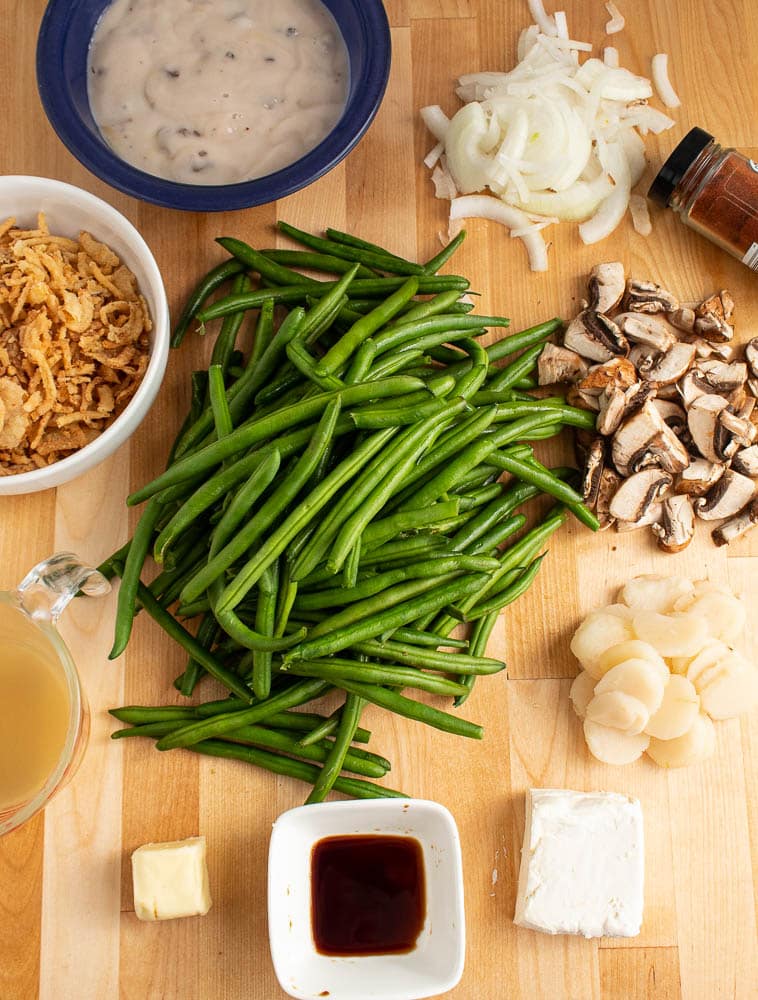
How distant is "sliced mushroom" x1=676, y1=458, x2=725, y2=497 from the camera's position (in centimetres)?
233

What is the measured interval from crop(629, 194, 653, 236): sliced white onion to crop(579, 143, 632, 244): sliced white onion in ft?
0.08

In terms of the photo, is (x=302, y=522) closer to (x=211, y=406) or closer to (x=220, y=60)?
(x=211, y=406)

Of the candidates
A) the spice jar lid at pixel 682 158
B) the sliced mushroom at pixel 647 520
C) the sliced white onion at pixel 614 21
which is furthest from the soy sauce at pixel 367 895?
the sliced white onion at pixel 614 21

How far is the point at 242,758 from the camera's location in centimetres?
222

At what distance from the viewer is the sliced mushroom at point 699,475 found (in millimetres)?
2330

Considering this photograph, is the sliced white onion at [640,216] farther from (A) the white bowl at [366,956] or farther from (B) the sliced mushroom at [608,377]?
(A) the white bowl at [366,956]

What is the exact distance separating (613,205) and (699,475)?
719mm

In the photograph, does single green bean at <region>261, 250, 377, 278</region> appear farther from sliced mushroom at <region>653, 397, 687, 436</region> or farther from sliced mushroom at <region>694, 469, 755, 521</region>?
sliced mushroom at <region>694, 469, 755, 521</region>

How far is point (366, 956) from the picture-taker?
2.10 m

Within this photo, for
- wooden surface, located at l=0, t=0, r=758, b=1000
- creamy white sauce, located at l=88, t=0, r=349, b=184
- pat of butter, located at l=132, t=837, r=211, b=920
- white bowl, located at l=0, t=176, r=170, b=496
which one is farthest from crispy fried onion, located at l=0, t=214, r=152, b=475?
pat of butter, located at l=132, t=837, r=211, b=920

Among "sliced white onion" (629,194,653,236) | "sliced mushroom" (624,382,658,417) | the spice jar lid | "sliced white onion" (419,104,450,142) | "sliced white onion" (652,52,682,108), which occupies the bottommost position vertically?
"sliced mushroom" (624,382,658,417)

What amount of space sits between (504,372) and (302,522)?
0.67 m

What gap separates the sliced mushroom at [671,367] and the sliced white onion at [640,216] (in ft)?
1.13

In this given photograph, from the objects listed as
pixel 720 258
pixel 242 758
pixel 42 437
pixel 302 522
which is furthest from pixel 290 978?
pixel 720 258
